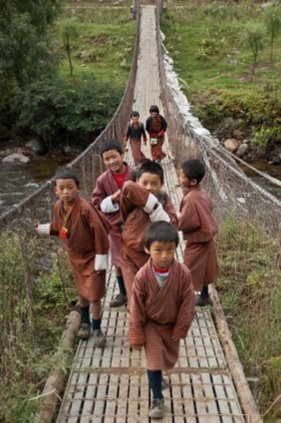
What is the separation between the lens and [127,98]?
1100 centimetres

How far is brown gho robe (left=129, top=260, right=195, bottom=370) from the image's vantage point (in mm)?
2404

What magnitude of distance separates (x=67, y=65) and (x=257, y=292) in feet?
52.6

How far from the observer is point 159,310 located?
7.93 feet

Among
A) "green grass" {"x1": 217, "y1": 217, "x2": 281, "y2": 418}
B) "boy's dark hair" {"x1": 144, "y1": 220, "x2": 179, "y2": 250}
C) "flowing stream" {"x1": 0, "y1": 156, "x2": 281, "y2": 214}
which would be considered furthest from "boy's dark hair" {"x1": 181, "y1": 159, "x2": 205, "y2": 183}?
"flowing stream" {"x1": 0, "y1": 156, "x2": 281, "y2": 214}

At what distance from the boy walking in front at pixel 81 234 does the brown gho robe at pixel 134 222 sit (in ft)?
0.39

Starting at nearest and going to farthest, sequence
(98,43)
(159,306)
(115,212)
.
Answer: (159,306) → (115,212) → (98,43)

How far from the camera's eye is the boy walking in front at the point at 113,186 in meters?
3.18

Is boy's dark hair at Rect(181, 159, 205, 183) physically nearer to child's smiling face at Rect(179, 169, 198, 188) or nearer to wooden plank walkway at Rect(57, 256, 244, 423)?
child's smiling face at Rect(179, 169, 198, 188)

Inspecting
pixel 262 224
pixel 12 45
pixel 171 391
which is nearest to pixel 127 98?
pixel 12 45

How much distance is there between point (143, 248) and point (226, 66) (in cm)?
1532

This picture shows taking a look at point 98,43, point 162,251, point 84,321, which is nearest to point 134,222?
point 162,251

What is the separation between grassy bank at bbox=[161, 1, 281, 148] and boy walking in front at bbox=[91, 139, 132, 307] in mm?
9243

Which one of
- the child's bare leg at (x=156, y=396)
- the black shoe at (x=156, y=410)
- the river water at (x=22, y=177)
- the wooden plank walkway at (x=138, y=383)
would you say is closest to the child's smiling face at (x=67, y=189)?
the wooden plank walkway at (x=138, y=383)

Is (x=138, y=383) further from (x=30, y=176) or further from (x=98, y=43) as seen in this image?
(x=98, y=43)
